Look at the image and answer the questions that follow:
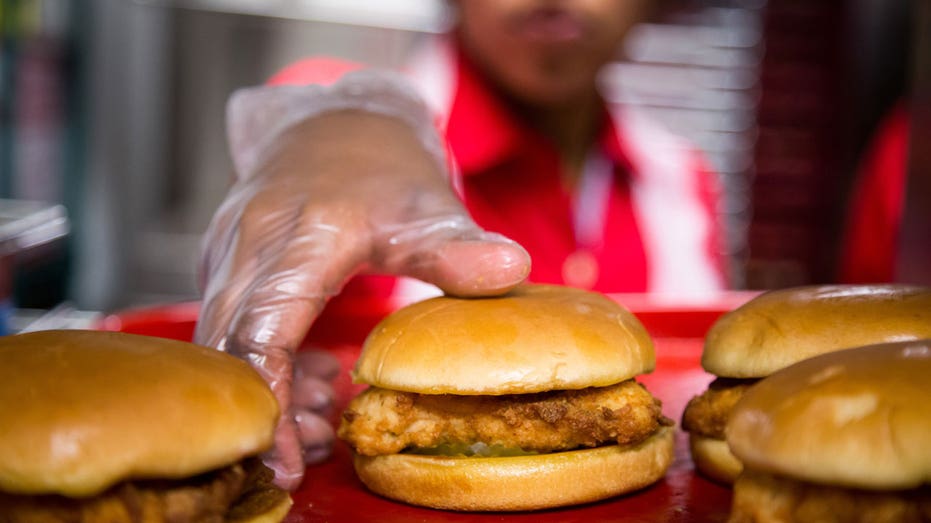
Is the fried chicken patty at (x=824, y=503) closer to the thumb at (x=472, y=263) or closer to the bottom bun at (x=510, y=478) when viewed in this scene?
the bottom bun at (x=510, y=478)

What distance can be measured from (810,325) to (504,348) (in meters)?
0.54

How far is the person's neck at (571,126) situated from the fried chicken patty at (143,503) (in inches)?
104

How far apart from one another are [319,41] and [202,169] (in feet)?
3.41

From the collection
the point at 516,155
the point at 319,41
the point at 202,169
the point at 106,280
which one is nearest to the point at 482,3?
the point at 516,155

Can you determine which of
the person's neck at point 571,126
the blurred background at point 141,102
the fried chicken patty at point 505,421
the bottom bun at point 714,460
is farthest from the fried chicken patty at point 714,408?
the blurred background at point 141,102

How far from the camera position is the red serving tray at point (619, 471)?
1.44m

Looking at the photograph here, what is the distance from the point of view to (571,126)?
12.3ft

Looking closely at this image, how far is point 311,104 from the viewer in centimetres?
215

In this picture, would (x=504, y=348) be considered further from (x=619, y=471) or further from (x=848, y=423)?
(x=848, y=423)

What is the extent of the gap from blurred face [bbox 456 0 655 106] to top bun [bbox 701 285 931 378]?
1715mm

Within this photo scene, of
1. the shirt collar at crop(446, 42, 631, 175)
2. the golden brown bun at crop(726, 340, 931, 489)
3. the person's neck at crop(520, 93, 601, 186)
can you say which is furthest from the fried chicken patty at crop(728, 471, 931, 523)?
the person's neck at crop(520, 93, 601, 186)

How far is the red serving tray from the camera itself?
1439 millimetres

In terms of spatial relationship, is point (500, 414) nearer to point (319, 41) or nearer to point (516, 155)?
point (516, 155)

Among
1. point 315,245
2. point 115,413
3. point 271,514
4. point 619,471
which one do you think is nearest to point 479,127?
point 315,245
